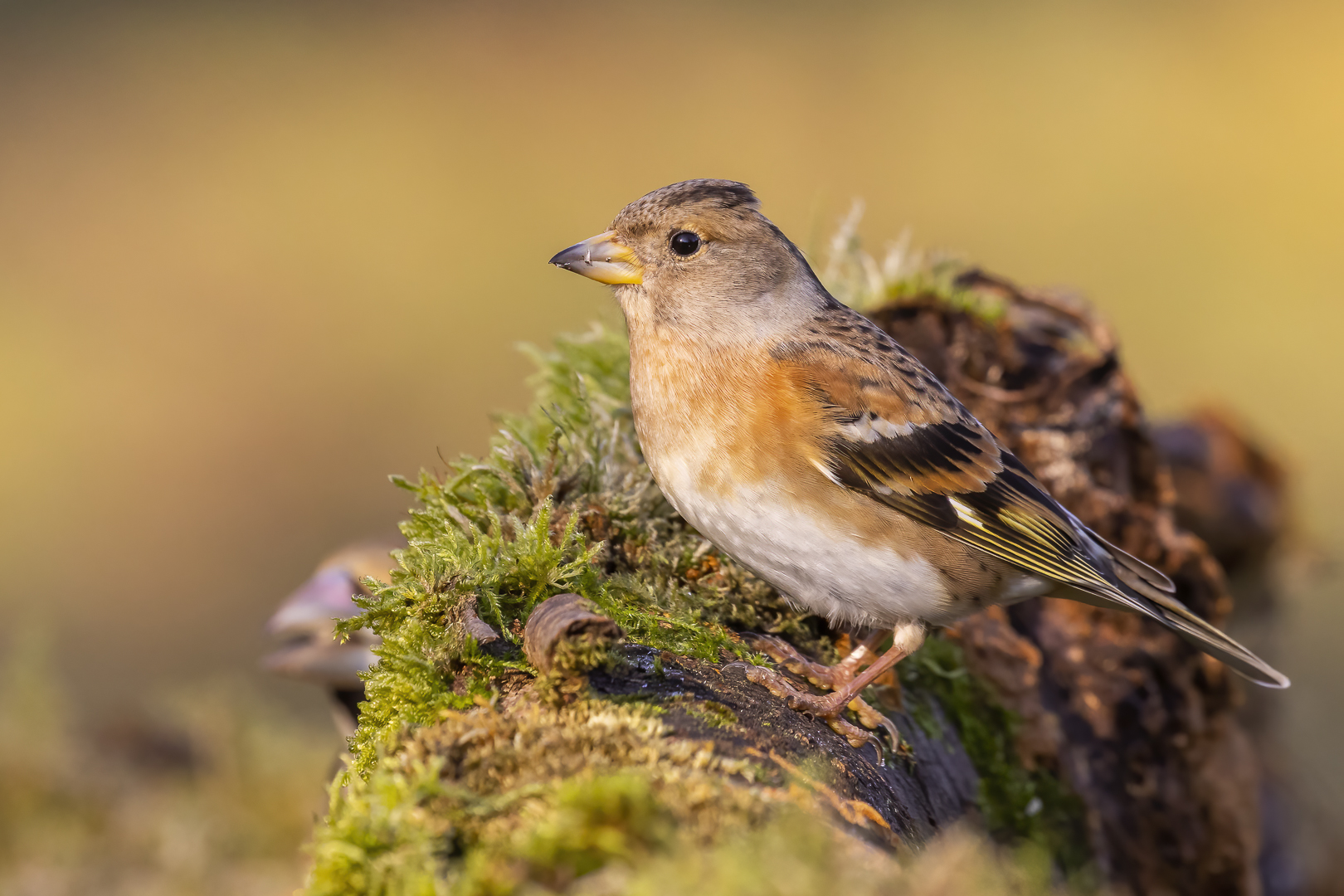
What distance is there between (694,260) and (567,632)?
205 cm

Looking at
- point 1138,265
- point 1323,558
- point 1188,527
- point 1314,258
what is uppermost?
point 1188,527

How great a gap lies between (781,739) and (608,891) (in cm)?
93

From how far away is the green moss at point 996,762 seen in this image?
3.73 meters

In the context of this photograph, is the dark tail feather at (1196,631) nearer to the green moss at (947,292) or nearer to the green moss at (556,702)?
the green moss at (556,702)

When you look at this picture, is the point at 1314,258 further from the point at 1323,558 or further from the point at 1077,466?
the point at 1077,466

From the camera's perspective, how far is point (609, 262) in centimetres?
402

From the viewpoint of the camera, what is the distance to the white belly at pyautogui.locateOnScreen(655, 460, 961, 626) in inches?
131

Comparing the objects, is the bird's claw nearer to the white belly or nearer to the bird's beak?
the white belly

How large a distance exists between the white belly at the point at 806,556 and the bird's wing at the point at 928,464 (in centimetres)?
22

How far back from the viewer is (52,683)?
502cm

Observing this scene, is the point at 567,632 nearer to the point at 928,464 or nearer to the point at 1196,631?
the point at 928,464

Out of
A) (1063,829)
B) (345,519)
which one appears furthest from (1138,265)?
(1063,829)

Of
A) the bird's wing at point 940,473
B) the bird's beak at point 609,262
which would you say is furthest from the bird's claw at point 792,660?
the bird's beak at point 609,262

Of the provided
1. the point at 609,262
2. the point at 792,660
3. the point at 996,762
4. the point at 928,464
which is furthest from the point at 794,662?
the point at 609,262
